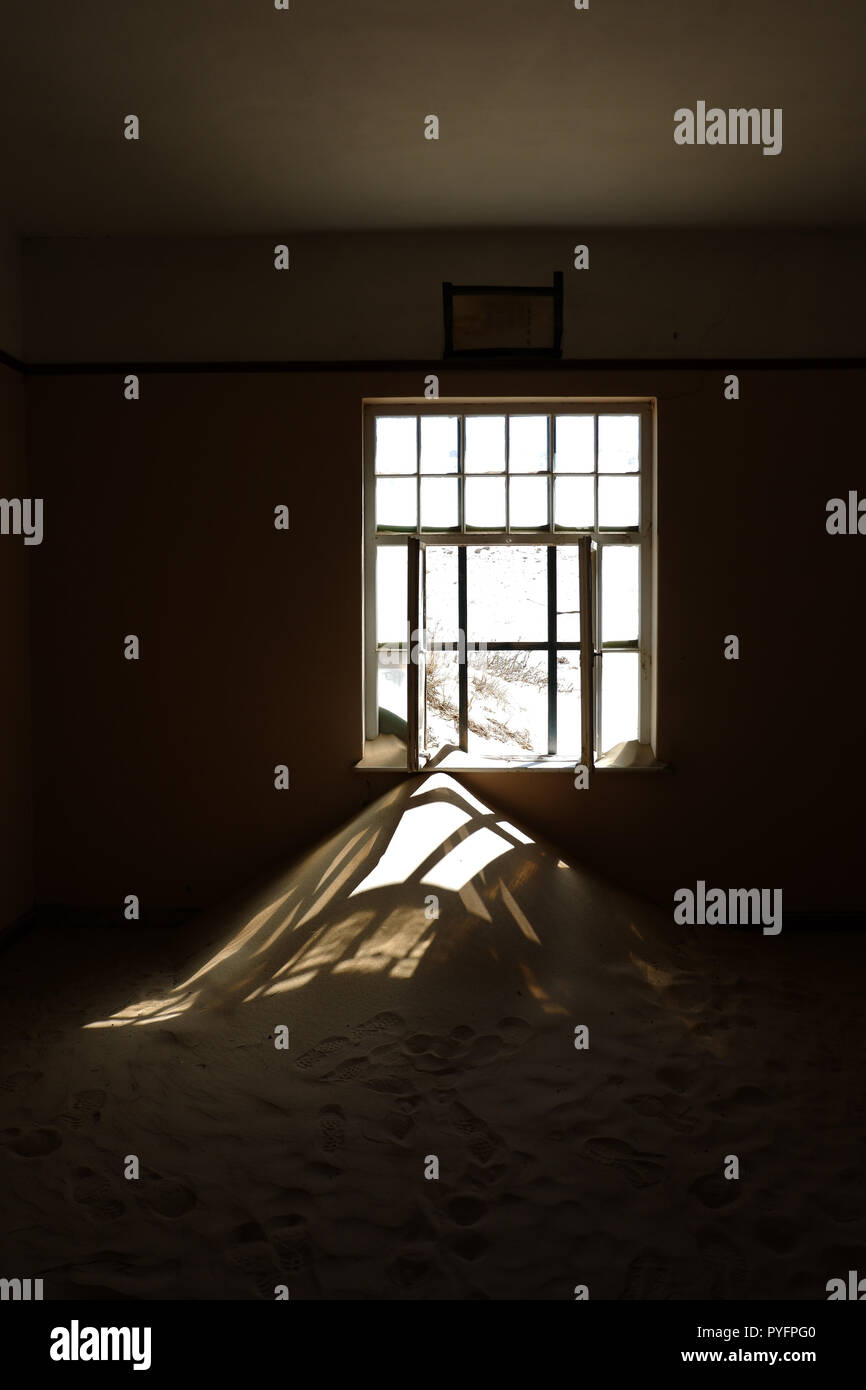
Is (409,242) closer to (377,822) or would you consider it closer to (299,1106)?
(377,822)

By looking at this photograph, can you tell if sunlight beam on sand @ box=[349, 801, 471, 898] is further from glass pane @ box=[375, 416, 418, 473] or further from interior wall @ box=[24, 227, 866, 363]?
interior wall @ box=[24, 227, 866, 363]

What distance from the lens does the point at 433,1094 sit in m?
2.74

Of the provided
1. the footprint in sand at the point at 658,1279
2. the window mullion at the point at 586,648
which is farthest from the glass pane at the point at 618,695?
the footprint in sand at the point at 658,1279

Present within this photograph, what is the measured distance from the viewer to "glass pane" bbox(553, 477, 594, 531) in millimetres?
4613

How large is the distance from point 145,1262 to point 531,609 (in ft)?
10.7

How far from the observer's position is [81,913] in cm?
456

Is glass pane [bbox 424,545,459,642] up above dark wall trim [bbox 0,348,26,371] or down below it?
below

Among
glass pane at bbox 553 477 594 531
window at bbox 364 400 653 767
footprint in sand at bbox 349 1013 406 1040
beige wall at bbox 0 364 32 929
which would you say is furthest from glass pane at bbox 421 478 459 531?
footprint in sand at bbox 349 1013 406 1040

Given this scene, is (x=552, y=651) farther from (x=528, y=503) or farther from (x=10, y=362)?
(x=10, y=362)

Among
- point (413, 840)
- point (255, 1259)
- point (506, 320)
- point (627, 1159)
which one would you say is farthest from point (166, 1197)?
point (506, 320)

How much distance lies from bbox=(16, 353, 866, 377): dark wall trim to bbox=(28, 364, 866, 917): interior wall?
0.04m

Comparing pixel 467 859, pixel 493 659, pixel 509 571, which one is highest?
pixel 509 571

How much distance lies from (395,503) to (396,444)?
29cm

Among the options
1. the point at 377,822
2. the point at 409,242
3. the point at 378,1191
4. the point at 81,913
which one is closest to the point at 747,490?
the point at 409,242
